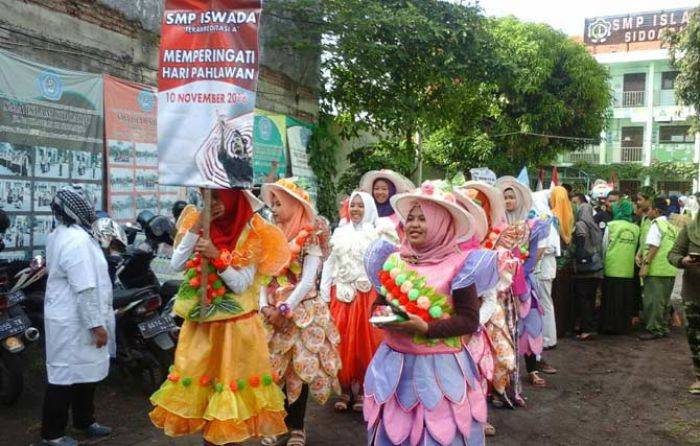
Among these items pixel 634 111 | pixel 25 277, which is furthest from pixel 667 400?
pixel 634 111

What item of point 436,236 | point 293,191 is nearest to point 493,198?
point 293,191

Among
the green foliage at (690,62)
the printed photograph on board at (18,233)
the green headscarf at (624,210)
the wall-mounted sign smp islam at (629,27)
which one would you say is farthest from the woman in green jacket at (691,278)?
the wall-mounted sign smp islam at (629,27)

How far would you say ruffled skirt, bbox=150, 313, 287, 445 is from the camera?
3.71m

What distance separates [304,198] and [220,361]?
1.52 m

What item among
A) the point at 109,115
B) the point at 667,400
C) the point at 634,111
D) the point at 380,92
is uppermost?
the point at 634,111

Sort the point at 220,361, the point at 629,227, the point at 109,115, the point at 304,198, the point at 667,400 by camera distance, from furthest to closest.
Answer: the point at 629,227 < the point at 109,115 < the point at 667,400 < the point at 304,198 < the point at 220,361

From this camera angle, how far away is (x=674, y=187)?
3406 cm

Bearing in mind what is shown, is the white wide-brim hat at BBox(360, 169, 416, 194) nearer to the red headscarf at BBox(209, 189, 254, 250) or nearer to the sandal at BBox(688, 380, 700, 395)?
the red headscarf at BBox(209, 189, 254, 250)

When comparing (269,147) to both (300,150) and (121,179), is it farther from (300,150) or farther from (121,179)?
(121,179)

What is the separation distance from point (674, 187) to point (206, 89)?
35.0 meters

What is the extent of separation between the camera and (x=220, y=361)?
12.6 feet

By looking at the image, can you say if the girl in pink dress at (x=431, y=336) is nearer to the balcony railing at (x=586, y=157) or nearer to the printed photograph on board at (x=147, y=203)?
the printed photograph on board at (x=147, y=203)

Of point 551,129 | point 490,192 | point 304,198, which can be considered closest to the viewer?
point 304,198

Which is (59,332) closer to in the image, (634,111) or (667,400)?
(667,400)
